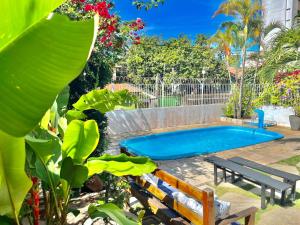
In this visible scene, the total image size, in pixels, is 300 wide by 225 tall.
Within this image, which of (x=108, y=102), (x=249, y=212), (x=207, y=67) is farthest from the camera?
(x=207, y=67)

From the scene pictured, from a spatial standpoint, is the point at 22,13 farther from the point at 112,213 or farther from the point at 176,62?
the point at 176,62

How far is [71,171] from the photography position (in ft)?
6.82

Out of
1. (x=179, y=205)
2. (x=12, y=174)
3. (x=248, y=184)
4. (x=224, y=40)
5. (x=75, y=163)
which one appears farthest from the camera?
(x=224, y=40)

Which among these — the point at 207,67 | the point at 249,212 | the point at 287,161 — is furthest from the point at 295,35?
the point at 207,67

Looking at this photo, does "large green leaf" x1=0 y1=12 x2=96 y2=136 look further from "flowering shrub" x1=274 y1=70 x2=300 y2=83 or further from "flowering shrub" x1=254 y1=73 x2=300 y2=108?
"flowering shrub" x1=254 y1=73 x2=300 y2=108

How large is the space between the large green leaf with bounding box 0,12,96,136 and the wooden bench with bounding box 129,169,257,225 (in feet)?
7.76

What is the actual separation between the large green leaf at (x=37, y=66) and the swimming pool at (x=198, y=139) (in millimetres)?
9668

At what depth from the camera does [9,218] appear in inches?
71.5

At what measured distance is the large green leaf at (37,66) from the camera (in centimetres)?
106

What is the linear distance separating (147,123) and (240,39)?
6216mm

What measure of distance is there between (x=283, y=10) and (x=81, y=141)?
25710 mm

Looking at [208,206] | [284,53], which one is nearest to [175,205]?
[208,206]

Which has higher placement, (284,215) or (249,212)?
(249,212)

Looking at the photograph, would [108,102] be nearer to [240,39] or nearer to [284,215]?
[284,215]
